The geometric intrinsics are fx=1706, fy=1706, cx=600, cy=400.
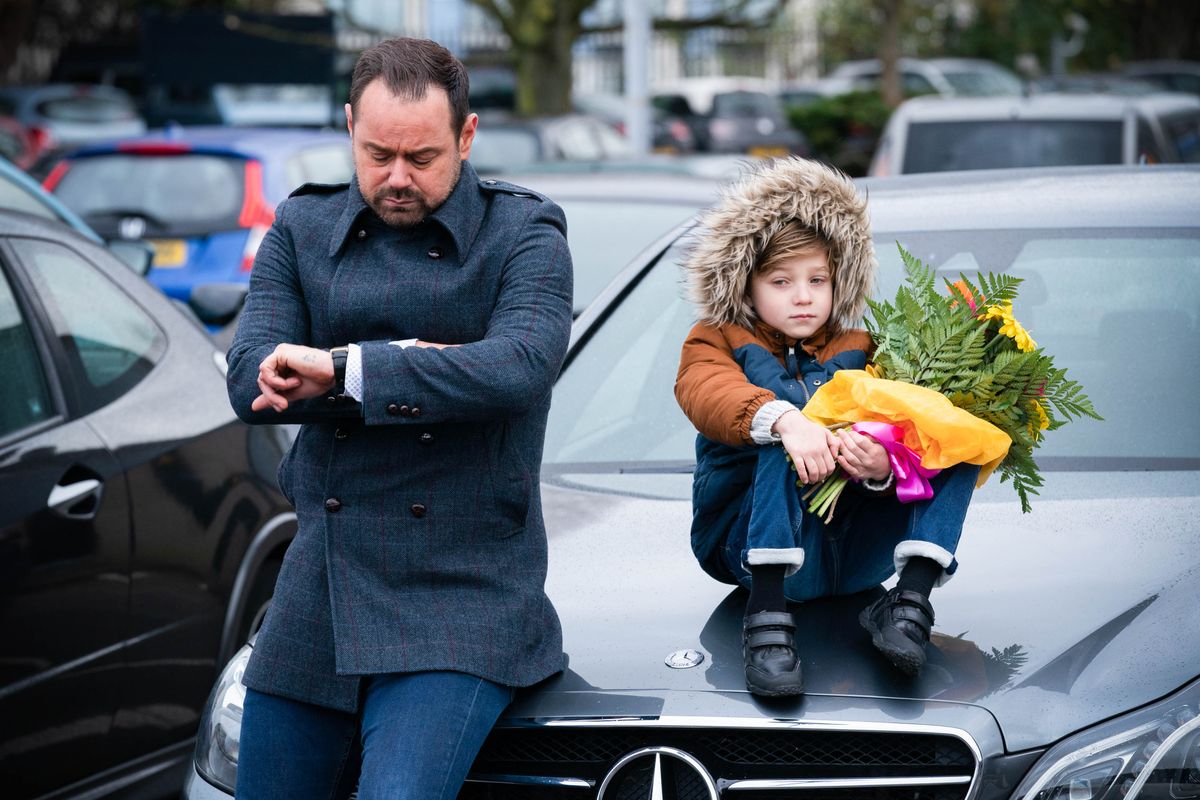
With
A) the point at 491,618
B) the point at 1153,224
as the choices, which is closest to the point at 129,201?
the point at 1153,224

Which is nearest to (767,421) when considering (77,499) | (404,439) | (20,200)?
(404,439)

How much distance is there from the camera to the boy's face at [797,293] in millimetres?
3004

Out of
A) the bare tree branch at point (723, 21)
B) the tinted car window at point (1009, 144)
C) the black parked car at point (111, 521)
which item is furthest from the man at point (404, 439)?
the bare tree branch at point (723, 21)

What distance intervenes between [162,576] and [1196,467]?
97.0 inches

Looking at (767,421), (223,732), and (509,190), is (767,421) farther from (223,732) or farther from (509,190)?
(223,732)

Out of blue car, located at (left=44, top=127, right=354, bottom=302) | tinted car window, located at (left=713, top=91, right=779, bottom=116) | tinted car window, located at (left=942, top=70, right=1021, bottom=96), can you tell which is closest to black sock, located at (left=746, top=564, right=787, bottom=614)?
blue car, located at (left=44, top=127, right=354, bottom=302)

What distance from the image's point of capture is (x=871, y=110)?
28.3 meters

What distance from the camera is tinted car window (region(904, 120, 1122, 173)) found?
949 centimetres

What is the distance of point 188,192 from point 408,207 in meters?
7.21

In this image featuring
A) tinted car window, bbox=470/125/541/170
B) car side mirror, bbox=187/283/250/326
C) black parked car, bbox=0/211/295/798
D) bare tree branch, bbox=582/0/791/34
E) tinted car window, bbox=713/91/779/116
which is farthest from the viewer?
tinted car window, bbox=713/91/779/116

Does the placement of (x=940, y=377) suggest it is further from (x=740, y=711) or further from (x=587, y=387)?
(x=587, y=387)

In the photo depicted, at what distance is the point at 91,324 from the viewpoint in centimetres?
450

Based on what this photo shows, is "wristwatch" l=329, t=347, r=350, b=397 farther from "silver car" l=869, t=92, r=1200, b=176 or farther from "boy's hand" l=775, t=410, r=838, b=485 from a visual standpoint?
"silver car" l=869, t=92, r=1200, b=176

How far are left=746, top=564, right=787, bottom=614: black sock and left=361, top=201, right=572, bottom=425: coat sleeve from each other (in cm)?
46
